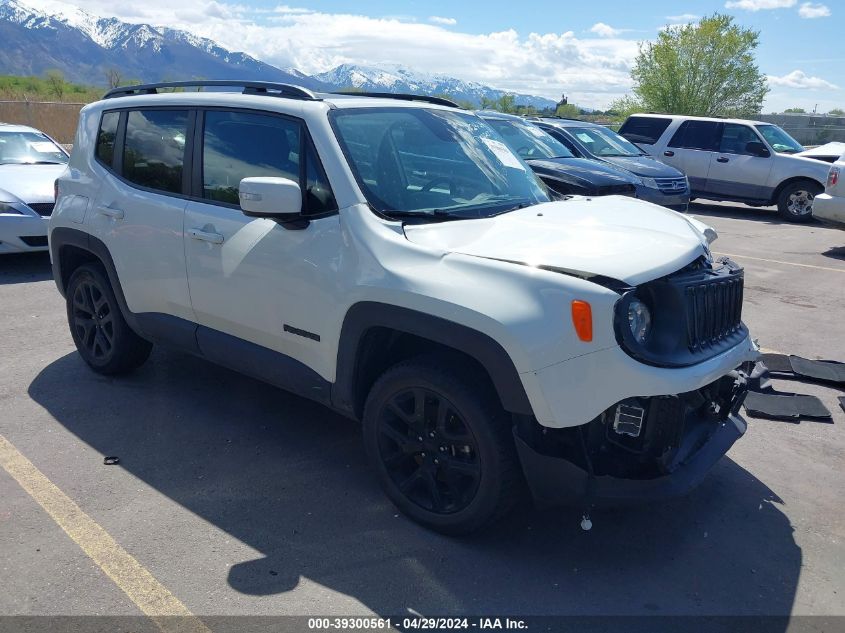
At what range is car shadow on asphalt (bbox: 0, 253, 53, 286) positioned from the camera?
833cm

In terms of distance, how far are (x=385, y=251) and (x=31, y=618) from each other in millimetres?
2026

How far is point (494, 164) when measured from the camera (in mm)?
4328

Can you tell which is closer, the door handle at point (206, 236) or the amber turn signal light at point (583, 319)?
the amber turn signal light at point (583, 319)

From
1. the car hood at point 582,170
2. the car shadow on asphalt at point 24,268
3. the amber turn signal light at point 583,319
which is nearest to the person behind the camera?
the amber turn signal light at point 583,319

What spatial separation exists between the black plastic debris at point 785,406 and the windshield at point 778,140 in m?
11.6

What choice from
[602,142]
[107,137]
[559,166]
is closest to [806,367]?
[107,137]

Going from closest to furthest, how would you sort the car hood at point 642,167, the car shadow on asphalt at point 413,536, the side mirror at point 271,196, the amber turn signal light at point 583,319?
the amber turn signal light at point 583,319 < the car shadow on asphalt at point 413,536 < the side mirror at point 271,196 < the car hood at point 642,167

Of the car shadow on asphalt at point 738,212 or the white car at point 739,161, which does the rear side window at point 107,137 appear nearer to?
the car shadow on asphalt at point 738,212

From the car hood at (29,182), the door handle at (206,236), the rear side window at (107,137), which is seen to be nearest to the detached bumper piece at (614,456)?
the door handle at (206,236)

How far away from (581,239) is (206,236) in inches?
80.7

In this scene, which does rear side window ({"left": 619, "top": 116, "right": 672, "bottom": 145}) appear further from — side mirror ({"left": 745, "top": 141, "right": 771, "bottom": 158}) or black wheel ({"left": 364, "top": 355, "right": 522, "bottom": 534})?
black wheel ({"left": 364, "top": 355, "right": 522, "bottom": 534})

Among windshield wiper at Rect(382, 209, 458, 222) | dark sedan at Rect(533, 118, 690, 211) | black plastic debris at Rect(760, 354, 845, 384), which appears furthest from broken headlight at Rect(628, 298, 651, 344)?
dark sedan at Rect(533, 118, 690, 211)

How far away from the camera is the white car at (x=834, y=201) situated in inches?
422

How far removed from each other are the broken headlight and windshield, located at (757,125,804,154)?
14.0 m
